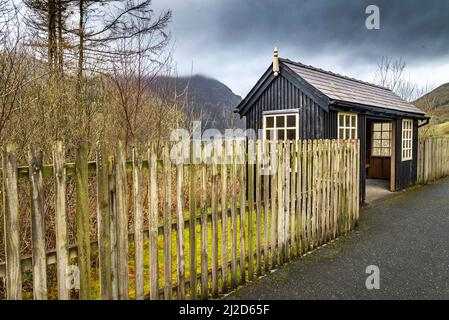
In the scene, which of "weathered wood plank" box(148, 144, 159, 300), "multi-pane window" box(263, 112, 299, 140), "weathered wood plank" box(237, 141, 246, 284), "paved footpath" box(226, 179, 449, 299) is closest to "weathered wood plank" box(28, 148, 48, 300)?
"weathered wood plank" box(148, 144, 159, 300)

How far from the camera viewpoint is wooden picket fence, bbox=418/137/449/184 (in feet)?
42.5

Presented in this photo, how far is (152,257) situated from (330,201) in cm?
401

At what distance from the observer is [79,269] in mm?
2508

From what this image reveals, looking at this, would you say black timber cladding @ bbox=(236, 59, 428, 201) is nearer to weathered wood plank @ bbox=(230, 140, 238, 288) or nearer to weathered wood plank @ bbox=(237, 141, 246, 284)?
weathered wood plank @ bbox=(237, 141, 246, 284)

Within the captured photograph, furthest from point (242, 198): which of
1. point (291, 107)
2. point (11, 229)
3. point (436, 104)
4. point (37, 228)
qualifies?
point (436, 104)

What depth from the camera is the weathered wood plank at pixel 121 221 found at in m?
2.70

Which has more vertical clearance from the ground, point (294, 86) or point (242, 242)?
point (294, 86)

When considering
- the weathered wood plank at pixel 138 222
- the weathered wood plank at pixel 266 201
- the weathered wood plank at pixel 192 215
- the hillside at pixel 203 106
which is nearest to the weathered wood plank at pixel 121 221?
the weathered wood plank at pixel 138 222

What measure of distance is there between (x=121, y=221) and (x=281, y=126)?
281 inches

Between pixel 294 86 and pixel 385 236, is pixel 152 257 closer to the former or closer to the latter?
pixel 385 236

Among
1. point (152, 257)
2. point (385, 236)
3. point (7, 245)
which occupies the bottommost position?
point (385, 236)

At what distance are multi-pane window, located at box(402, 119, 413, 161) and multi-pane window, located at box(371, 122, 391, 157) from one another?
1225 mm

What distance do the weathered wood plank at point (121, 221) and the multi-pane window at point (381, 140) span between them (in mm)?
13803
